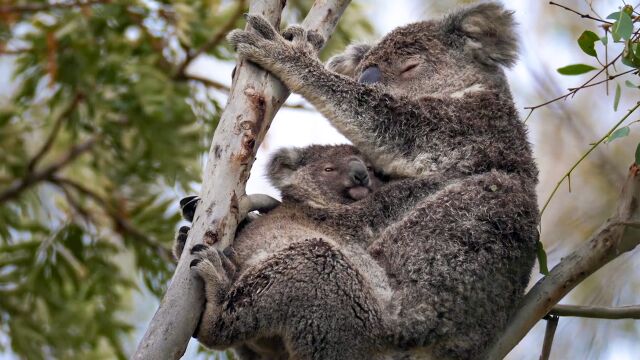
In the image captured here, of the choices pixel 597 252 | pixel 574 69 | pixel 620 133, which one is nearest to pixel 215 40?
pixel 574 69

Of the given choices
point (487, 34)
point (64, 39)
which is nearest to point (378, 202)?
point (487, 34)

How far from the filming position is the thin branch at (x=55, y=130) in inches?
326

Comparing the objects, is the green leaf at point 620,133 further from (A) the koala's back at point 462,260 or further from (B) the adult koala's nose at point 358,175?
(B) the adult koala's nose at point 358,175

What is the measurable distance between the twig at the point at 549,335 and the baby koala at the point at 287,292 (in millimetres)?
744

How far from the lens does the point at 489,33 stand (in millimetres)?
5973

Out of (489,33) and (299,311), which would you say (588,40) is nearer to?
(299,311)

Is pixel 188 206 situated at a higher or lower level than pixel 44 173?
lower

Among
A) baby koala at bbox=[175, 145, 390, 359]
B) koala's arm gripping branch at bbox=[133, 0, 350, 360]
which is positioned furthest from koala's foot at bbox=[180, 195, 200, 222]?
koala's arm gripping branch at bbox=[133, 0, 350, 360]

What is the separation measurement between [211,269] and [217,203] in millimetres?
286

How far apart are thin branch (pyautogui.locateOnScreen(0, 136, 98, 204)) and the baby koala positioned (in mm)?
4201

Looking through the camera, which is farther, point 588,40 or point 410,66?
point 410,66

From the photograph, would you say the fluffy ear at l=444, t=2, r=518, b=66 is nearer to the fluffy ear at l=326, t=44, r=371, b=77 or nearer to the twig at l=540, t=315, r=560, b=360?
the fluffy ear at l=326, t=44, r=371, b=77

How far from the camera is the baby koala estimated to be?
4.09m

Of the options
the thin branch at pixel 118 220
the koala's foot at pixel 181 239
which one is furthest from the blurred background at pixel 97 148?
the koala's foot at pixel 181 239
